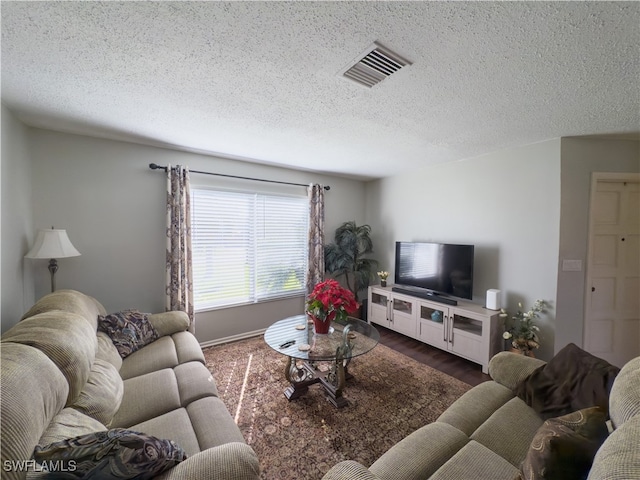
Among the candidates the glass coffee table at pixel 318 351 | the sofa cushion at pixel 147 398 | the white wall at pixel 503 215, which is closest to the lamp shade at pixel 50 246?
the sofa cushion at pixel 147 398

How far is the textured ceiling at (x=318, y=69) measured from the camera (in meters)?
1.09

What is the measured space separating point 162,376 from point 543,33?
9.57 ft

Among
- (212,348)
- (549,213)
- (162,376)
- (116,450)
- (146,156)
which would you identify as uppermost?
(146,156)

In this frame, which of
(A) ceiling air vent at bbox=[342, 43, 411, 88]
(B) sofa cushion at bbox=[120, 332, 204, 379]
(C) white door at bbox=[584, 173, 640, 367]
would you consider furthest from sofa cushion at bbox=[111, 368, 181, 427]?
(C) white door at bbox=[584, 173, 640, 367]

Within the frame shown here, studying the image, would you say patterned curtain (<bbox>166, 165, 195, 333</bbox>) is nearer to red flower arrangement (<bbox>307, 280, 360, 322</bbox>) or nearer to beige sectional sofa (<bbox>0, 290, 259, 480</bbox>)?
beige sectional sofa (<bbox>0, 290, 259, 480</bbox>)

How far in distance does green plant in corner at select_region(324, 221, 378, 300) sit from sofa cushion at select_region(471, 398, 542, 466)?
2683 millimetres

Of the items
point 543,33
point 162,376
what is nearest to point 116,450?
point 162,376

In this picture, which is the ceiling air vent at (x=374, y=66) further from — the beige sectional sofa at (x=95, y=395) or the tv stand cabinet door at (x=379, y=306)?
the tv stand cabinet door at (x=379, y=306)

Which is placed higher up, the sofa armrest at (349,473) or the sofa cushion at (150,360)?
the sofa armrest at (349,473)

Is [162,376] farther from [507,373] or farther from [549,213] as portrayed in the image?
[549,213]

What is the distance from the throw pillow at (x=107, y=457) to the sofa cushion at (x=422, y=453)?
868 millimetres

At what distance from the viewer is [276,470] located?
149cm

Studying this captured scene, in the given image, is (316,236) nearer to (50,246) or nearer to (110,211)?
(110,211)

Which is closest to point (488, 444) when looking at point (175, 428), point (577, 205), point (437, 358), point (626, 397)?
point (626, 397)
